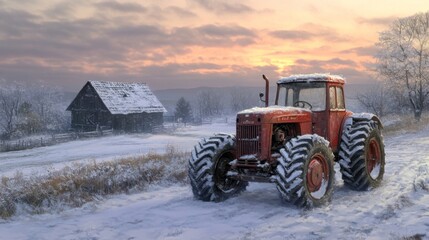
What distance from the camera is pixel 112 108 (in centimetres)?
4525

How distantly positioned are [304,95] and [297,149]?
224cm

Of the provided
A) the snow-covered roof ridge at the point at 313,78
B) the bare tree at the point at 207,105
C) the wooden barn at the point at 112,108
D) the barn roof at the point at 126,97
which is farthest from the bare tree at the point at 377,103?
the bare tree at the point at 207,105

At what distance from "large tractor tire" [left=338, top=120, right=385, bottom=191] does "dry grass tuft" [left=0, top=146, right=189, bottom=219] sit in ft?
12.6

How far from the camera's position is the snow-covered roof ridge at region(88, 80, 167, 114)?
46006mm

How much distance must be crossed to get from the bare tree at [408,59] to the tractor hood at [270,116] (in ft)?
118

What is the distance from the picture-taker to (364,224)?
6.19 m

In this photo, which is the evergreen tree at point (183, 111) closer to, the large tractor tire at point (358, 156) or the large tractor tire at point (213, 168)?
the large tractor tire at point (358, 156)

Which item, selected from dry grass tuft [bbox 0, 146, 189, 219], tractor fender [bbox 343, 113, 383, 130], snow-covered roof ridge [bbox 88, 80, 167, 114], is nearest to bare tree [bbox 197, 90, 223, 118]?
snow-covered roof ridge [bbox 88, 80, 167, 114]

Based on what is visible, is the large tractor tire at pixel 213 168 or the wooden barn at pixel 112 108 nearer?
the large tractor tire at pixel 213 168

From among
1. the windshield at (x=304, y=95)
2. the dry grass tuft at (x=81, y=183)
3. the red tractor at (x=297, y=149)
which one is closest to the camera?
the red tractor at (x=297, y=149)

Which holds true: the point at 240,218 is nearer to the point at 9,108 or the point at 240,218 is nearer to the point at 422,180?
the point at 422,180

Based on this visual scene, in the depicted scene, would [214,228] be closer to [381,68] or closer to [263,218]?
[263,218]

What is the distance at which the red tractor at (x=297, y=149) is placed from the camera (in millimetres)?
7047

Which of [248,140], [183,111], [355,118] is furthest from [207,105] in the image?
[248,140]
